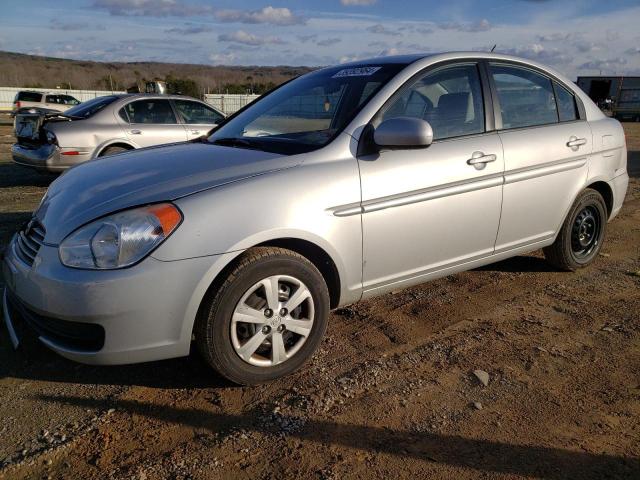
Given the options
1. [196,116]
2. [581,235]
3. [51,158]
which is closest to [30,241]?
[581,235]

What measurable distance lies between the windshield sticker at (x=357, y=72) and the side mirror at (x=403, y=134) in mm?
679

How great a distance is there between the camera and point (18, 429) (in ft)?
7.98

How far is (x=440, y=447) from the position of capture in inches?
91.1

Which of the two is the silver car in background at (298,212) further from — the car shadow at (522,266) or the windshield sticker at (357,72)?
the car shadow at (522,266)

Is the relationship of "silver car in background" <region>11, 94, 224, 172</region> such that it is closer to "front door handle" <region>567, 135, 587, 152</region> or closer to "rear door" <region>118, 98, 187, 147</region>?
"rear door" <region>118, 98, 187, 147</region>

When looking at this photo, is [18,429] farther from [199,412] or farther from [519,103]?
[519,103]

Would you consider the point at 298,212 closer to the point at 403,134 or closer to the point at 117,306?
the point at 403,134

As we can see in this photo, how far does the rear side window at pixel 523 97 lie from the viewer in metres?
3.81

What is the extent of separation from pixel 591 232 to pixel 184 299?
3.69m

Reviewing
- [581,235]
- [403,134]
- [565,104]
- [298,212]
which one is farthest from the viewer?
[581,235]

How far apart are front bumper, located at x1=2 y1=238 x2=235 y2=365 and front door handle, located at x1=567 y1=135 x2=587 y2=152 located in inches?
118

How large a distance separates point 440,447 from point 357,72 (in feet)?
7.98

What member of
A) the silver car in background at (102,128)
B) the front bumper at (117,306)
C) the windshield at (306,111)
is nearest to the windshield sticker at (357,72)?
the windshield at (306,111)

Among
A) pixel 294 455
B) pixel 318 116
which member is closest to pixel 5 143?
pixel 318 116
